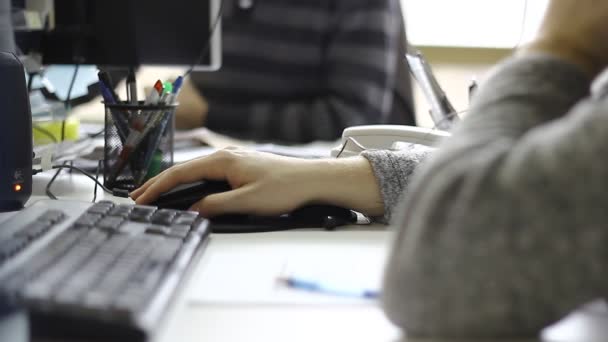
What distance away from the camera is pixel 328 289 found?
1.86ft

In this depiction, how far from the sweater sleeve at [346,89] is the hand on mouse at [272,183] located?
1.05 metres

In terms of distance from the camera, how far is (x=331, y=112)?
1919mm

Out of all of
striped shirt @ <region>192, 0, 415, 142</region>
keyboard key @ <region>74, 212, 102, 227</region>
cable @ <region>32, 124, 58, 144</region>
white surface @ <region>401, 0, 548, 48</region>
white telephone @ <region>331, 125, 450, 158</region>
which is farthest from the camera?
white surface @ <region>401, 0, 548, 48</region>

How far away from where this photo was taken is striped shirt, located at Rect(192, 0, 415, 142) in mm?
1865

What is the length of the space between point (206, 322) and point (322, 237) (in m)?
0.28

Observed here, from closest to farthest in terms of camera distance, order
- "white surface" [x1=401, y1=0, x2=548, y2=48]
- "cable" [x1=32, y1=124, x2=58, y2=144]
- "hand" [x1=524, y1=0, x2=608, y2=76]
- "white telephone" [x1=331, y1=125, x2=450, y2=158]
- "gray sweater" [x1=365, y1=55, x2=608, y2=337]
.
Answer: "gray sweater" [x1=365, y1=55, x2=608, y2=337] → "hand" [x1=524, y1=0, x2=608, y2=76] → "white telephone" [x1=331, y1=125, x2=450, y2=158] → "cable" [x1=32, y1=124, x2=58, y2=144] → "white surface" [x1=401, y1=0, x2=548, y2=48]

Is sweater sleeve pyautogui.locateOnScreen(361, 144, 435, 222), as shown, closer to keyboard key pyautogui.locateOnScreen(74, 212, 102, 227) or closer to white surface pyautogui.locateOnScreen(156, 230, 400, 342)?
white surface pyautogui.locateOnScreen(156, 230, 400, 342)

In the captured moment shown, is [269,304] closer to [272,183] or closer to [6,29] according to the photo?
[272,183]

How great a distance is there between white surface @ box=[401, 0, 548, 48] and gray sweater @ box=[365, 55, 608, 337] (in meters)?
1.97

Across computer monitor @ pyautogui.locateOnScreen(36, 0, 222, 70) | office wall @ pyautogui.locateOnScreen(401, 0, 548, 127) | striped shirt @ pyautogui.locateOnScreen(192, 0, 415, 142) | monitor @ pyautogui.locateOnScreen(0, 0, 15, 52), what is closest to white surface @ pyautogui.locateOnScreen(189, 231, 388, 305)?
monitor @ pyautogui.locateOnScreen(0, 0, 15, 52)

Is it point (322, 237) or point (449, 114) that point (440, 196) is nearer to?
point (322, 237)

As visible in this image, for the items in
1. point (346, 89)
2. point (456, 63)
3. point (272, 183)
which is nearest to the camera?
point (272, 183)

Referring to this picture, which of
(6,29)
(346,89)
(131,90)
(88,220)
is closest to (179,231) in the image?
(88,220)

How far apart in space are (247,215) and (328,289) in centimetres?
26
